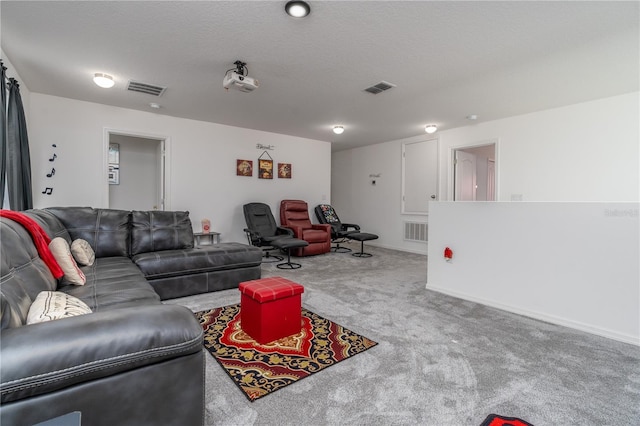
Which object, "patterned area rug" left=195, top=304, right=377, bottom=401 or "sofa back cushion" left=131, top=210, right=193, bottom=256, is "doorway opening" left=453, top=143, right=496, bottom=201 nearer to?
"patterned area rug" left=195, top=304, right=377, bottom=401

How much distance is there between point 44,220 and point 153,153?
428cm

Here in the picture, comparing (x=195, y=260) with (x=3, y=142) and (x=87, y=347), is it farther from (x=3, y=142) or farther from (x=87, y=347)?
(x=87, y=347)

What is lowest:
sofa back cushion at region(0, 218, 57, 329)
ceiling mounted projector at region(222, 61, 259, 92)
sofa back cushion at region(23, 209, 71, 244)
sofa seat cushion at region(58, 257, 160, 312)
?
sofa seat cushion at region(58, 257, 160, 312)

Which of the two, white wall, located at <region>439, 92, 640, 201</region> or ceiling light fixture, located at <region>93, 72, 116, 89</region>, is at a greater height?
ceiling light fixture, located at <region>93, 72, 116, 89</region>

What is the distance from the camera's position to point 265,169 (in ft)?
19.6

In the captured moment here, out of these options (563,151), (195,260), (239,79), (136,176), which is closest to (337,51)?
(239,79)

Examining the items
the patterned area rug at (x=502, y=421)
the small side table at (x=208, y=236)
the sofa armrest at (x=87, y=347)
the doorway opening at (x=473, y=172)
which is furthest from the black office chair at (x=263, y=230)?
the sofa armrest at (x=87, y=347)

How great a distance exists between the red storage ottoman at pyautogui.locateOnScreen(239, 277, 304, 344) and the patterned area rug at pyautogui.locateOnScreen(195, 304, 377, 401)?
0.18 ft

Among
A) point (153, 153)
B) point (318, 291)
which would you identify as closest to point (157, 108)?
point (153, 153)

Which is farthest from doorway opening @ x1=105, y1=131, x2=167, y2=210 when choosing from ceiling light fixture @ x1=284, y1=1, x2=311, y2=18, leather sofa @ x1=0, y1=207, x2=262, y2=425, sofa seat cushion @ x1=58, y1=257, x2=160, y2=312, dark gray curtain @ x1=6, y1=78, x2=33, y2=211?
leather sofa @ x1=0, y1=207, x2=262, y2=425

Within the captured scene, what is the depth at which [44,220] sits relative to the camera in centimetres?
235

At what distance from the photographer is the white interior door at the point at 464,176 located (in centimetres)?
580

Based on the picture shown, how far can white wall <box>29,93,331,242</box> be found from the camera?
4.10 m

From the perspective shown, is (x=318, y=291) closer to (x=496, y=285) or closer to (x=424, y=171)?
(x=496, y=285)
